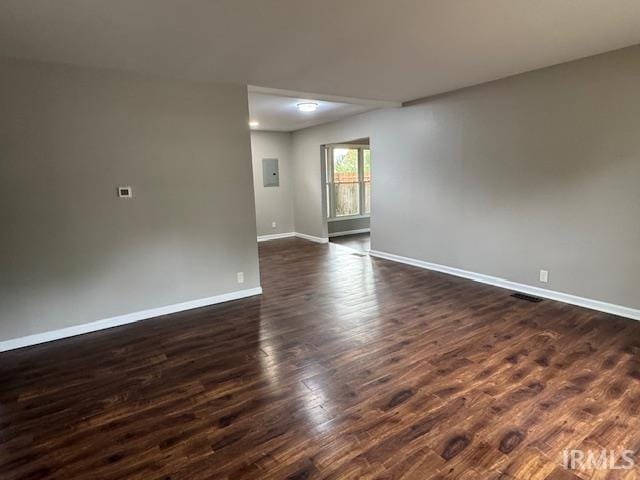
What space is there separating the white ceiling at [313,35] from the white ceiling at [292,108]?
672mm

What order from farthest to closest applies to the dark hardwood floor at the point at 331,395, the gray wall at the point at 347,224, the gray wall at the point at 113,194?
the gray wall at the point at 347,224 < the gray wall at the point at 113,194 < the dark hardwood floor at the point at 331,395

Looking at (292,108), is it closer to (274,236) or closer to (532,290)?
(274,236)

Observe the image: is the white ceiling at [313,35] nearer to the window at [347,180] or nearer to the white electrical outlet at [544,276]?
the white electrical outlet at [544,276]

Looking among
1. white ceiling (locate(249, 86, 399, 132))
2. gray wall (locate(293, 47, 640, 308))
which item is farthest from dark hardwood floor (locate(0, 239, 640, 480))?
white ceiling (locate(249, 86, 399, 132))

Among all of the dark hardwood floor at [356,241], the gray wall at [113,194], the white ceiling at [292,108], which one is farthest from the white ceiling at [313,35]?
the dark hardwood floor at [356,241]

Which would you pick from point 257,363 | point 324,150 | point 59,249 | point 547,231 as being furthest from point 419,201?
point 59,249

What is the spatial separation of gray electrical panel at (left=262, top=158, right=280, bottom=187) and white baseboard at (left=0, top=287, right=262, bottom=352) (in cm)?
417

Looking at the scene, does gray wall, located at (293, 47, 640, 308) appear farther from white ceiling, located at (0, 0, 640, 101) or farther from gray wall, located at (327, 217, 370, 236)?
gray wall, located at (327, 217, 370, 236)

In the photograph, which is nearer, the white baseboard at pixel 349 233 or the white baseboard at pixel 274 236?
the white baseboard at pixel 274 236

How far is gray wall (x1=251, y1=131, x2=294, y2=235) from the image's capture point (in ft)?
26.2

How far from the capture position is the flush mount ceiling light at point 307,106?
529 cm

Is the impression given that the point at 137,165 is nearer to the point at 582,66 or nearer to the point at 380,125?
the point at 380,125

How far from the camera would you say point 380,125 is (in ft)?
19.2

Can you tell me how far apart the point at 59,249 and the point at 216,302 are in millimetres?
1606
